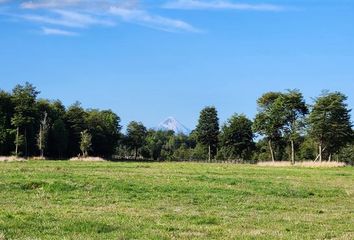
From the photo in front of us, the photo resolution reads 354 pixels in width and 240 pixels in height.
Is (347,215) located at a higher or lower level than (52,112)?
lower

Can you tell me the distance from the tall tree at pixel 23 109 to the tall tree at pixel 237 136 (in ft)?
132

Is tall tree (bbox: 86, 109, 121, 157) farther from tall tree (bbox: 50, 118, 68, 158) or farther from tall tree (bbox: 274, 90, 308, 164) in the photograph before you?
tall tree (bbox: 274, 90, 308, 164)

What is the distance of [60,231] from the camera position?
13.2m

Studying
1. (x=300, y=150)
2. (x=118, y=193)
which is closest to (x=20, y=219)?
(x=118, y=193)

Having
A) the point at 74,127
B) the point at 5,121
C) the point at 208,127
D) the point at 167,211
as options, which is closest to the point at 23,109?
the point at 5,121

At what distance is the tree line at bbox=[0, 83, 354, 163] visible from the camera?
8512cm

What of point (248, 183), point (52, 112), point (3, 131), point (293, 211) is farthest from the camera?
point (52, 112)

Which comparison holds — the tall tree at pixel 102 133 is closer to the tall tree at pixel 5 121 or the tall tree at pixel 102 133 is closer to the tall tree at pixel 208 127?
the tall tree at pixel 5 121

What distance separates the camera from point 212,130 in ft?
376

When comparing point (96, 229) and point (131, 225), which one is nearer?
point (96, 229)

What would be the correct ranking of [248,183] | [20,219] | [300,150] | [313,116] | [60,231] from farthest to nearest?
[300,150], [313,116], [248,183], [20,219], [60,231]

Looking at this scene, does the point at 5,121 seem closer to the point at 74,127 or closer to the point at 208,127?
the point at 74,127

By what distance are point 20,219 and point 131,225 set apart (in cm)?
318

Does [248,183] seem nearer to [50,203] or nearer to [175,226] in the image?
[50,203]
